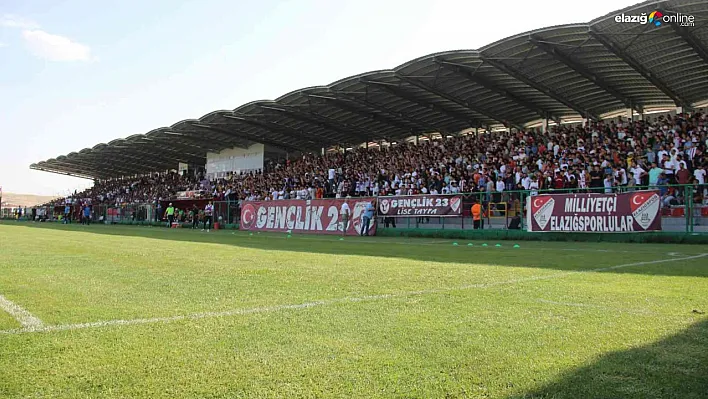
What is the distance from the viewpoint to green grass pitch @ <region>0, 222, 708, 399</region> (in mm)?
2912

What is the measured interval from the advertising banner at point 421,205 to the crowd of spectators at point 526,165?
52.5 inches

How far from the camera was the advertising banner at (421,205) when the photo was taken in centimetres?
2020

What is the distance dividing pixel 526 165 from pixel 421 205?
229 inches

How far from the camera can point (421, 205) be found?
2108cm

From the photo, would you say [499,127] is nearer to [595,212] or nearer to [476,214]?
[476,214]

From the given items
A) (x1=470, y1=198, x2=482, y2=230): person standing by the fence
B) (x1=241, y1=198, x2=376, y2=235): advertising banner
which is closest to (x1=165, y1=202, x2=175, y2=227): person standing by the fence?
(x1=241, y1=198, x2=376, y2=235): advertising banner

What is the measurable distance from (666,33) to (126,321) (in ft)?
73.1

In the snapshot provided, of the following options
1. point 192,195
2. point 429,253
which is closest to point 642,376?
point 429,253

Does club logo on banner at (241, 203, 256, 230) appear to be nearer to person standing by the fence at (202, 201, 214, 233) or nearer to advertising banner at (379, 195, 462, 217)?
person standing by the fence at (202, 201, 214, 233)

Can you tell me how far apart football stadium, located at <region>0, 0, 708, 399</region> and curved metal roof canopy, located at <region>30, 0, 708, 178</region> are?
0.16 metres

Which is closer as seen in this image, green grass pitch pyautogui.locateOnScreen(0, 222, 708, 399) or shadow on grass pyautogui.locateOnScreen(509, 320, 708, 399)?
shadow on grass pyautogui.locateOnScreen(509, 320, 708, 399)
